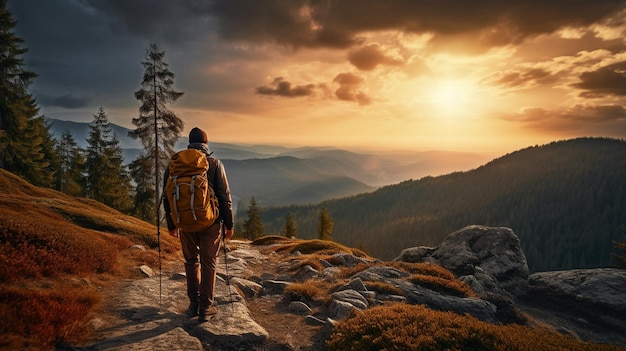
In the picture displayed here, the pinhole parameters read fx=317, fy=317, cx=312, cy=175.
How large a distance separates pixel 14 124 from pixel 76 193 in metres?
22.6

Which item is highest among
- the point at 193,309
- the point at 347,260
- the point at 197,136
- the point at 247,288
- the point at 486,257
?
the point at 197,136

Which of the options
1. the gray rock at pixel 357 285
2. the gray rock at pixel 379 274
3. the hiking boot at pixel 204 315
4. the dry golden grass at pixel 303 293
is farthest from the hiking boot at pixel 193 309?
the gray rock at pixel 379 274

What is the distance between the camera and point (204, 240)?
25.0 feet

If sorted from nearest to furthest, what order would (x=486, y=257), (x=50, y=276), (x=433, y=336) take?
1. (x=433, y=336)
2. (x=50, y=276)
3. (x=486, y=257)

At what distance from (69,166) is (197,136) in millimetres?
66598

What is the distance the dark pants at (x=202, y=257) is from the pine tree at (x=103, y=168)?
4895 cm

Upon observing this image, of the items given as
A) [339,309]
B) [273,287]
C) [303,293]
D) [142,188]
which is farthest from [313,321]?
[142,188]

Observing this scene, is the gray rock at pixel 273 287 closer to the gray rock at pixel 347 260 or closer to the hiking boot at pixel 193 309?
the hiking boot at pixel 193 309

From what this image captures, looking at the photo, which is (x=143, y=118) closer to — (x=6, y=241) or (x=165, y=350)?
(x=6, y=241)

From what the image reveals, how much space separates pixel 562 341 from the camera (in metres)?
6.51

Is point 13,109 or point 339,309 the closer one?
point 339,309

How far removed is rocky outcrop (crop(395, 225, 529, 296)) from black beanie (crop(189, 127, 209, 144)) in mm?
21609

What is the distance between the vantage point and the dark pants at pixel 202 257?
763 centimetres

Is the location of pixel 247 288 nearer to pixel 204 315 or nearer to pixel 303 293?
pixel 303 293
